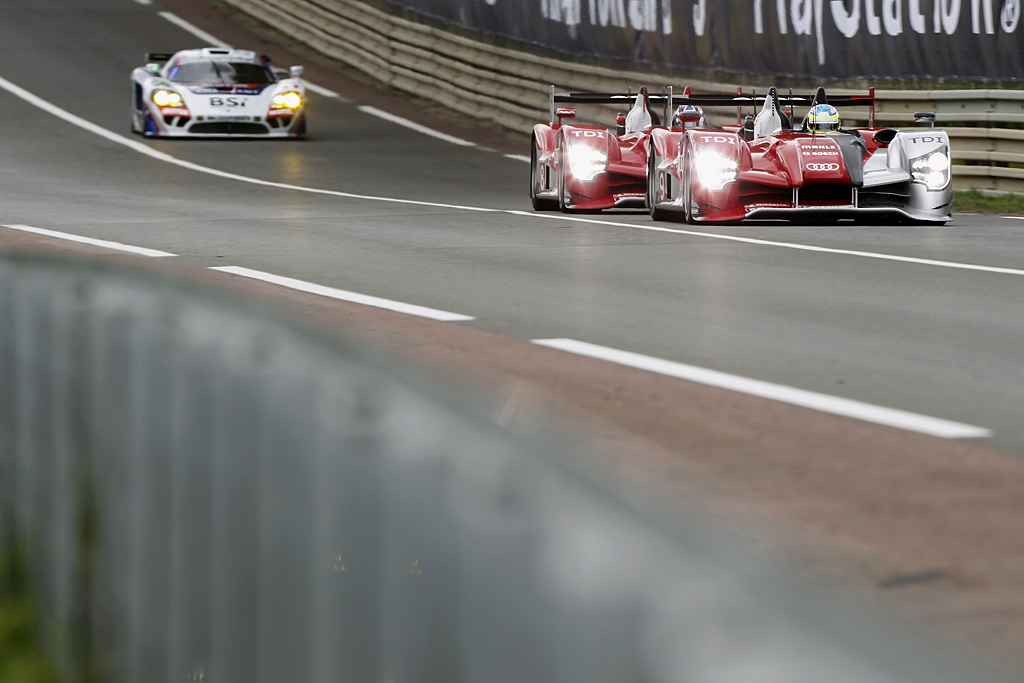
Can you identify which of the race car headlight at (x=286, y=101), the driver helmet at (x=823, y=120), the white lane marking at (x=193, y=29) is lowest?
the driver helmet at (x=823, y=120)

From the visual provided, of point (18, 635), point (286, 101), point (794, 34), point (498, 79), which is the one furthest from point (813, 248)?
point (498, 79)

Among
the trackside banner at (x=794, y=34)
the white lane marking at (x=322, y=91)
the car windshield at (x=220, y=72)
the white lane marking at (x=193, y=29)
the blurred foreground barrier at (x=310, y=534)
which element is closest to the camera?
the blurred foreground barrier at (x=310, y=534)

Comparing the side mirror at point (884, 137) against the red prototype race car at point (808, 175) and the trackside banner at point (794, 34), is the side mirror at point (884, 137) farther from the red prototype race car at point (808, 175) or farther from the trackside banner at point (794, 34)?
the trackside banner at point (794, 34)

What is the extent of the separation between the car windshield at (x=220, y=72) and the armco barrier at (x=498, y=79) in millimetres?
4196

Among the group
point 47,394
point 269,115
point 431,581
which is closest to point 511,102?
point 269,115

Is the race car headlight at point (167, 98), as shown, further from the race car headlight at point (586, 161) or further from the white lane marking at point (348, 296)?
the white lane marking at point (348, 296)

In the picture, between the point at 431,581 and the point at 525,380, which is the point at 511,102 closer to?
the point at 525,380

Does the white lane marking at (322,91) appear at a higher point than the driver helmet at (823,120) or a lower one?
higher

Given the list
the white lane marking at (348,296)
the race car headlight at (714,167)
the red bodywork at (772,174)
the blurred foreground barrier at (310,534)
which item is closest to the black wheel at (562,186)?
the red bodywork at (772,174)

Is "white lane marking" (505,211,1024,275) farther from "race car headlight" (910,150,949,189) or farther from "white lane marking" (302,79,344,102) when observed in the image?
"white lane marking" (302,79,344,102)

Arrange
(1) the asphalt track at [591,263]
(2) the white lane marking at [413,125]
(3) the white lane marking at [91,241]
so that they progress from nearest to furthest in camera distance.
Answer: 1. (1) the asphalt track at [591,263]
2. (3) the white lane marking at [91,241]
3. (2) the white lane marking at [413,125]

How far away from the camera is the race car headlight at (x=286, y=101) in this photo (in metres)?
22.7

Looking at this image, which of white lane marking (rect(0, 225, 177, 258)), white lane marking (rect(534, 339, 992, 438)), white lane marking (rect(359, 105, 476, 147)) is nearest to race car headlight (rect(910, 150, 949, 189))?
white lane marking (rect(0, 225, 177, 258))

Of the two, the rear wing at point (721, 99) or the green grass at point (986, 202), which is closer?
the rear wing at point (721, 99)
